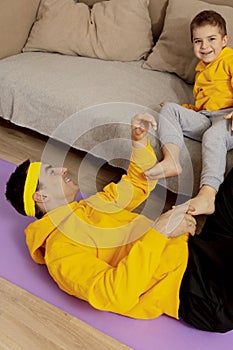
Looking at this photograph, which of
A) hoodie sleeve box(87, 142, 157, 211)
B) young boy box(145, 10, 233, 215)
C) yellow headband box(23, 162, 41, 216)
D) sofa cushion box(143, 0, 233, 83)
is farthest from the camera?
sofa cushion box(143, 0, 233, 83)

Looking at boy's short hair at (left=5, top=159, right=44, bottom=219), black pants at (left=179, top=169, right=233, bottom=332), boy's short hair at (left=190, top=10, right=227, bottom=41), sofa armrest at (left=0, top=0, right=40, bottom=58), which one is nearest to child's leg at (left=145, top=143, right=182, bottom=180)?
black pants at (left=179, top=169, right=233, bottom=332)

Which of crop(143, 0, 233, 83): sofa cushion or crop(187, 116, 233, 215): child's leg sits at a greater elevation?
crop(143, 0, 233, 83): sofa cushion

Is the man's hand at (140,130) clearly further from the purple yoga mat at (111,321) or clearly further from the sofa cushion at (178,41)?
the sofa cushion at (178,41)

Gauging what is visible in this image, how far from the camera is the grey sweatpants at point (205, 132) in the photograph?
1840mm

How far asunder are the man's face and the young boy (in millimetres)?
307

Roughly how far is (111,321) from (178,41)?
4.73ft

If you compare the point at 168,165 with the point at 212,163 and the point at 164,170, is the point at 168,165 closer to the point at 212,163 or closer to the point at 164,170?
the point at 164,170

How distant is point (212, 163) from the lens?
185cm

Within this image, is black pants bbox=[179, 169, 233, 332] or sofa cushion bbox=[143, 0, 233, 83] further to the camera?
sofa cushion bbox=[143, 0, 233, 83]

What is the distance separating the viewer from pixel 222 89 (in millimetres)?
2086

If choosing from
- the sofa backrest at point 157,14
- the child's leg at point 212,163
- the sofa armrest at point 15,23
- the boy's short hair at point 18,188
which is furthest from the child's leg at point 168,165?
the sofa armrest at point 15,23

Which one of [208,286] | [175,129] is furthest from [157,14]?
[208,286]

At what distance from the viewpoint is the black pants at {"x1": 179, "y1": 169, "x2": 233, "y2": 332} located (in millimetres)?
1455

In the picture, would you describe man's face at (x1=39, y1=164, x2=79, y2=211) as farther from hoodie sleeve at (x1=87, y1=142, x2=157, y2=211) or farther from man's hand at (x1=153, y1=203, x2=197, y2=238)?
man's hand at (x1=153, y1=203, x2=197, y2=238)
